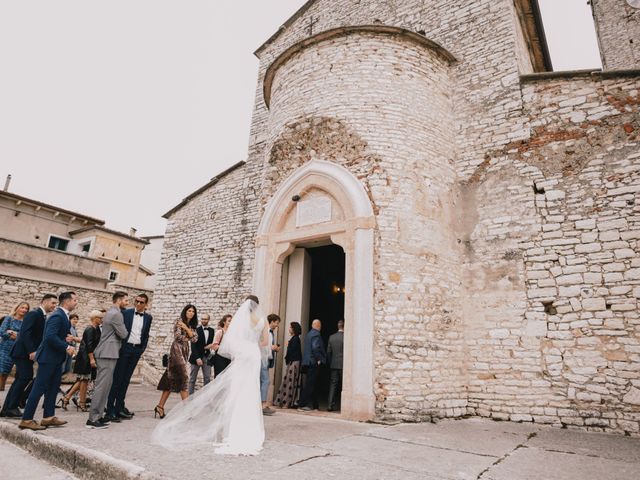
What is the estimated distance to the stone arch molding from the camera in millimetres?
5613

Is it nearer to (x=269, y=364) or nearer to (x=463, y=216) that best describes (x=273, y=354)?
(x=269, y=364)

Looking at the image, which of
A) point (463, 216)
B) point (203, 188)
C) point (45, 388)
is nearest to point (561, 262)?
point (463, 216)

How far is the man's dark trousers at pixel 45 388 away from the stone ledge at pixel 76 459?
0.23 metres

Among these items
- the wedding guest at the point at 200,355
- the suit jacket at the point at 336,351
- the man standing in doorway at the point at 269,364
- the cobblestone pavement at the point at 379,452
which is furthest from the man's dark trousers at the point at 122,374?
the suit jacket at the point at 336,351

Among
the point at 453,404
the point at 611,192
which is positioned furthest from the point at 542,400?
the point at 611,192

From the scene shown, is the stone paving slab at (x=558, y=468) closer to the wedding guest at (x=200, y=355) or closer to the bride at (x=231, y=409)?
the bride at (x=231, y=409)

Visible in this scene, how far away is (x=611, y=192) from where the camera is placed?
5.96 metres

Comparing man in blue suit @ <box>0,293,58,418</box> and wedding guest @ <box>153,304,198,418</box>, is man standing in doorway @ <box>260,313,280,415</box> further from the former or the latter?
man in blue suit @ <box>0,293,58,418</box>

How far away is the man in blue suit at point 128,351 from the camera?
16.9 ft

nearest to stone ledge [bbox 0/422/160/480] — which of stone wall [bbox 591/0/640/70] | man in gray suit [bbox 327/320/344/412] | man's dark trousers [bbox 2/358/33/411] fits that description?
man's dark trousers [bbox 2/358/33/411]

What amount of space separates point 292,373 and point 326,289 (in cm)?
292

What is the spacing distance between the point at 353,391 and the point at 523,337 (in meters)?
2.85

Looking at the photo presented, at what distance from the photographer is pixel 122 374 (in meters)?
5.25

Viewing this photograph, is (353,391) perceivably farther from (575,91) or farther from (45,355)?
(575,91)
